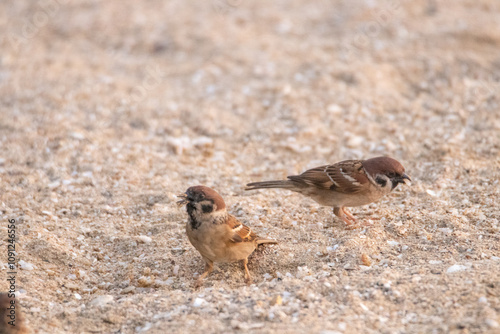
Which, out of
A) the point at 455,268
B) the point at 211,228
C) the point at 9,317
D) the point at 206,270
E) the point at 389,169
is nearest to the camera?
the point at 9,317

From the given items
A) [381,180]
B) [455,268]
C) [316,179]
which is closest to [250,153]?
[316,179]

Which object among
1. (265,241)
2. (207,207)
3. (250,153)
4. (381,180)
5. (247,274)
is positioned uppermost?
(207,207)

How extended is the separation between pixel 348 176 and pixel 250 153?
70.1 inches

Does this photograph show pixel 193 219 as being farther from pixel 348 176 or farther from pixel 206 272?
pixel 348 176

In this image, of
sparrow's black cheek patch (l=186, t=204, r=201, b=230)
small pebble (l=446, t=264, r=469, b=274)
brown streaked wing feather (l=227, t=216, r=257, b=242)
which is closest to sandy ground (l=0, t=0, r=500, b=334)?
small pebble (l=446, t=264, r=469, b=274)

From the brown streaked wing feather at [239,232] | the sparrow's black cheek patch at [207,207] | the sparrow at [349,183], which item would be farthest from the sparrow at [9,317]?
the sparrow at [349,183]

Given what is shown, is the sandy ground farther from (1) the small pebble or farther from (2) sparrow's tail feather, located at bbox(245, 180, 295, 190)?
(2) sparrow's tail feather, located at bbox(245, 180, 295, 190)

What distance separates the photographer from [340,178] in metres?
5.15

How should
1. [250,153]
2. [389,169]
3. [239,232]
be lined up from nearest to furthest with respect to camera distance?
1. [239,232]
2. [389,169]
3. [250,153]

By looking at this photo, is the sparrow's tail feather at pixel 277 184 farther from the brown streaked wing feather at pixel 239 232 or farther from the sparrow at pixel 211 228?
the sparrow at pixel 211 228

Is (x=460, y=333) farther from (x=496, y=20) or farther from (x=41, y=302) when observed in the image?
(x=496, y=20)

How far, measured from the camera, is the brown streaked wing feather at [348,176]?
16.5 feet

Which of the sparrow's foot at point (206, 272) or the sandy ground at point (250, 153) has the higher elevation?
the sandy ground at point (250, 153)

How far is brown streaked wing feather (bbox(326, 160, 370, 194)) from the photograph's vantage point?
16.5ft
